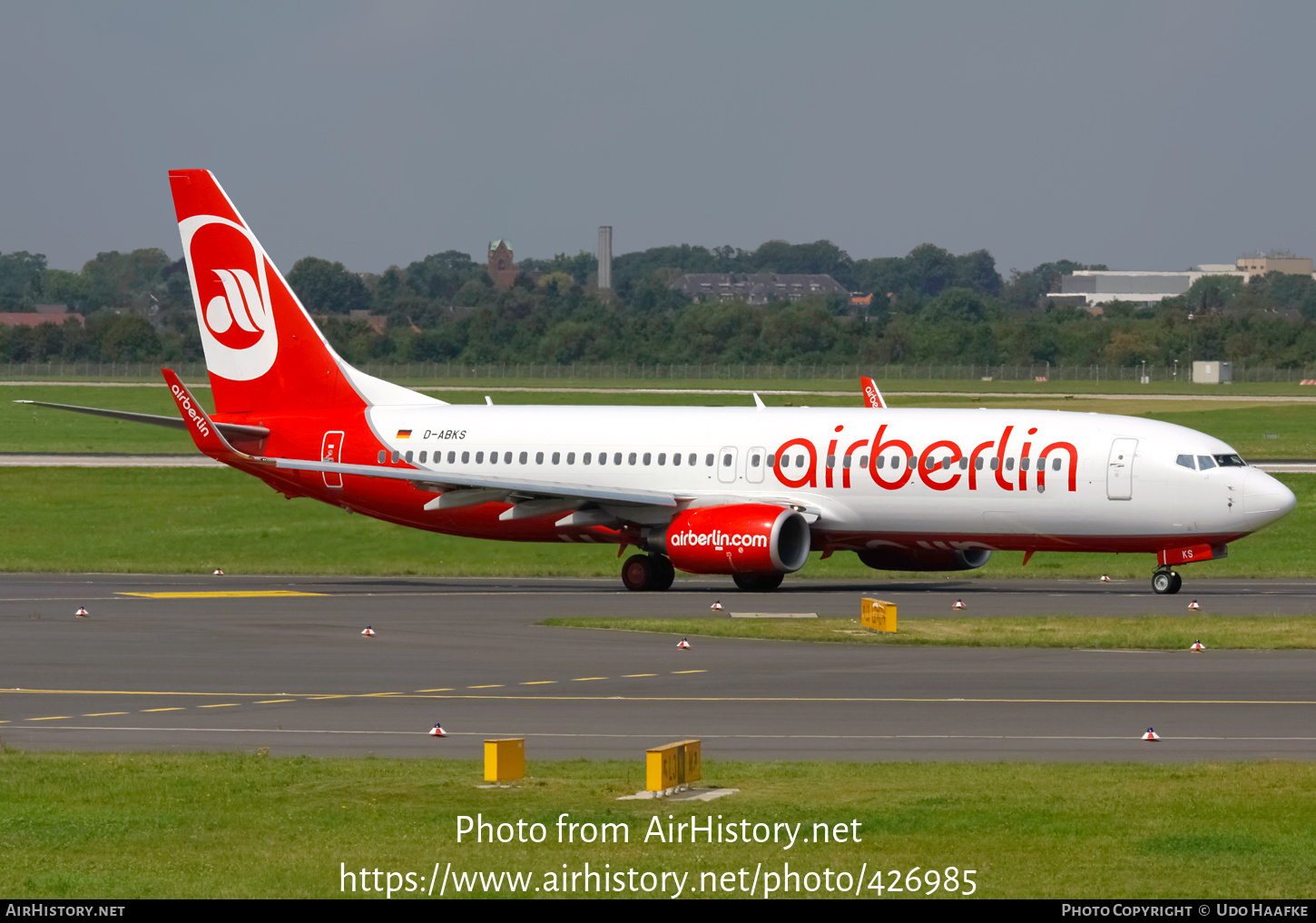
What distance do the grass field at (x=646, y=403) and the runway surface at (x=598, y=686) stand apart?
5261cm

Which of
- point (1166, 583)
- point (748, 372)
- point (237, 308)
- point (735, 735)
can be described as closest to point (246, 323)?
point (237, 308)

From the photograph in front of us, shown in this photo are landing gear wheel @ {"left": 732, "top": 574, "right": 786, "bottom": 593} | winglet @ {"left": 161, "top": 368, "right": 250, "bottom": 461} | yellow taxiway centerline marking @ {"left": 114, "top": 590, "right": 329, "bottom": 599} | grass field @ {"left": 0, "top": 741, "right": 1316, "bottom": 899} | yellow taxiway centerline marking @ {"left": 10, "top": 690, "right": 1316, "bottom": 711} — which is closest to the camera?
grass field @ {"left": 0, "top": 741, "right": 1316, "bottom": 899}

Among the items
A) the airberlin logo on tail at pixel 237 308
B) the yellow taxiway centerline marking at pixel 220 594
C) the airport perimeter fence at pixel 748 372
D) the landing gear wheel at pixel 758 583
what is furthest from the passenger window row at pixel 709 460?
the airport perimeter fence at pixel 748 372

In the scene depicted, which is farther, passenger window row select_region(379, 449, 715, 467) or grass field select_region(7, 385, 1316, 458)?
grass field select_region(7, 385, 1316, 458)

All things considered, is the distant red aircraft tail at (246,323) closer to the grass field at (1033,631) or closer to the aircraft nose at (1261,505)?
the grass field at (1033,631)

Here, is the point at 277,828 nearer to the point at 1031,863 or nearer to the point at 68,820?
the point at 68,820

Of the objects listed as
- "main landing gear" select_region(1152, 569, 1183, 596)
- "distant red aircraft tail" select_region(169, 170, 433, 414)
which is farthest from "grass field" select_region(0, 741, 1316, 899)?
"distant red aircraft tail" select_region(169, 170, 433, 414)

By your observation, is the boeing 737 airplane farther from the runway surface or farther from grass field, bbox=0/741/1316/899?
grass field, bbox=0/741/1316/899

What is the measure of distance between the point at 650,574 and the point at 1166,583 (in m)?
11.5

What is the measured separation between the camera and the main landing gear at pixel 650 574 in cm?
4525

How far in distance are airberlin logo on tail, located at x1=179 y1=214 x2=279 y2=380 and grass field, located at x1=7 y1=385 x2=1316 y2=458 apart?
42.5 m

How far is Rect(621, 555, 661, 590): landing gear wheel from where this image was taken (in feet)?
148

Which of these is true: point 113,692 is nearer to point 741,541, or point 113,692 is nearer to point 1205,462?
point 741,541
